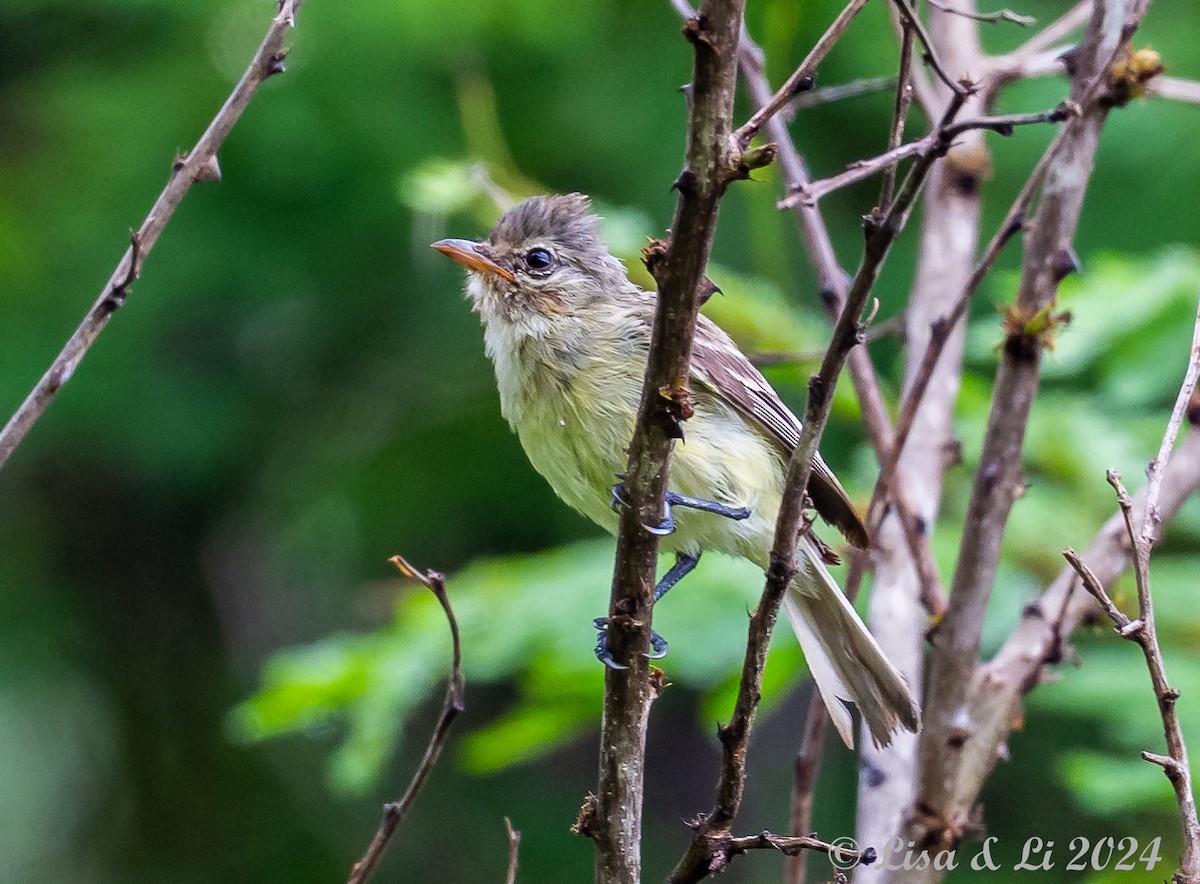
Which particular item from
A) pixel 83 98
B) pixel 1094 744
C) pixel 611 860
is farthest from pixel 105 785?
pixel 611 860

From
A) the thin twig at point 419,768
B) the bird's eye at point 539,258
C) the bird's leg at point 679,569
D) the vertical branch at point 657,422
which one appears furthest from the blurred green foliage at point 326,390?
the thin twig at point 419,768

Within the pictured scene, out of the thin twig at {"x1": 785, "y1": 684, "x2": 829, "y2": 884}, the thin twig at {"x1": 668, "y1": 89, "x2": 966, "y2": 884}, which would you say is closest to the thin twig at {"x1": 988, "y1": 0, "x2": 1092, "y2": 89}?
the thin twig at {"x1": 785, "y1": 684, "x2": 829, "y2": 884}

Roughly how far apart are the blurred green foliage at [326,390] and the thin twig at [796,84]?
8.09 feet

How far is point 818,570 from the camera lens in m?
4.27

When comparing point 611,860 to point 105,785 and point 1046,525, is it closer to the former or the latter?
point 1046,525

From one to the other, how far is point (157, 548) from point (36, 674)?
45.9 inches

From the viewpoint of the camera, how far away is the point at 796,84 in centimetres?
249

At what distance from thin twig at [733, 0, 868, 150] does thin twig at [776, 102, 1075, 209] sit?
0.18m

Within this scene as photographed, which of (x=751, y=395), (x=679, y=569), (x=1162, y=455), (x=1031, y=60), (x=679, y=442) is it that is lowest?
(x=1162, y=455)

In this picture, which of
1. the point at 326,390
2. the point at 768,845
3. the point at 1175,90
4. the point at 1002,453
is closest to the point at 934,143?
the point at 768,845

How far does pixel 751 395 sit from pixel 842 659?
87 centimetres

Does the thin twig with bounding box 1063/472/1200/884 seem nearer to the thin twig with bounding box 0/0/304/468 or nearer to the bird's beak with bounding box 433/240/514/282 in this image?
the thin twig with bounding box 0/0/304/468

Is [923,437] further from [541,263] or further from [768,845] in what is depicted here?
[768,845]

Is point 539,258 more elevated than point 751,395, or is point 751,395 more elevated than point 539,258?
point 539,258
